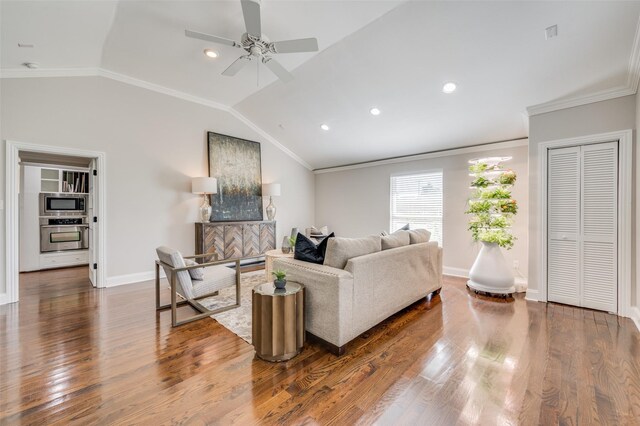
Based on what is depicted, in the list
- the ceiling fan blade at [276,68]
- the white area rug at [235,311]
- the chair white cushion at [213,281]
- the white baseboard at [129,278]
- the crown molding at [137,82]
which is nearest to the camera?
the white area rug at [235,311]

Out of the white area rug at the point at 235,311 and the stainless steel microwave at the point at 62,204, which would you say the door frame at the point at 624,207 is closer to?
the white area rug at the point at 235,311

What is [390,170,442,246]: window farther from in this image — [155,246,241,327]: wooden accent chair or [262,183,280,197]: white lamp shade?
[155,246,241,327]: wooden accent chair

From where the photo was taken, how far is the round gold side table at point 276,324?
2.14m

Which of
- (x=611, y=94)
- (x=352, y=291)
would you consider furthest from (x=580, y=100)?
(x=352, y=291)

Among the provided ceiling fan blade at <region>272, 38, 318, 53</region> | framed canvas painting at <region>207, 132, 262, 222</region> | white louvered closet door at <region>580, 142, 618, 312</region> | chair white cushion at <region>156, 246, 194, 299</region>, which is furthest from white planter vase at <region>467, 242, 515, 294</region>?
framed canvas painting at <region>207, 132, 262, 222</region>

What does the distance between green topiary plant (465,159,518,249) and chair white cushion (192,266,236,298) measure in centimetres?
355

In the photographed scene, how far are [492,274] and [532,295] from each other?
53cm

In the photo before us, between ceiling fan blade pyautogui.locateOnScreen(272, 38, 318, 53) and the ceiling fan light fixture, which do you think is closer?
ceiling fan blade pyautogui.locateOnScreen(272, 38, 318, 53)

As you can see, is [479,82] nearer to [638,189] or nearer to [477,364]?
[638,189]

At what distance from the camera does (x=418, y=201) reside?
556cm

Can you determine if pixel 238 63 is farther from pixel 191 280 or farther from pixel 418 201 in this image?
pixel 418 201

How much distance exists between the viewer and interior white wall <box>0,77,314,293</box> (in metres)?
3.59

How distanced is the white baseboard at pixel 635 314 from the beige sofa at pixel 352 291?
228cm

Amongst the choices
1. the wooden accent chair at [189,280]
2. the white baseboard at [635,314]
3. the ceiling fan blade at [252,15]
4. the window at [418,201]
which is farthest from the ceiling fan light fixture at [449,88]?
the wooden accent chair at [189,280]
